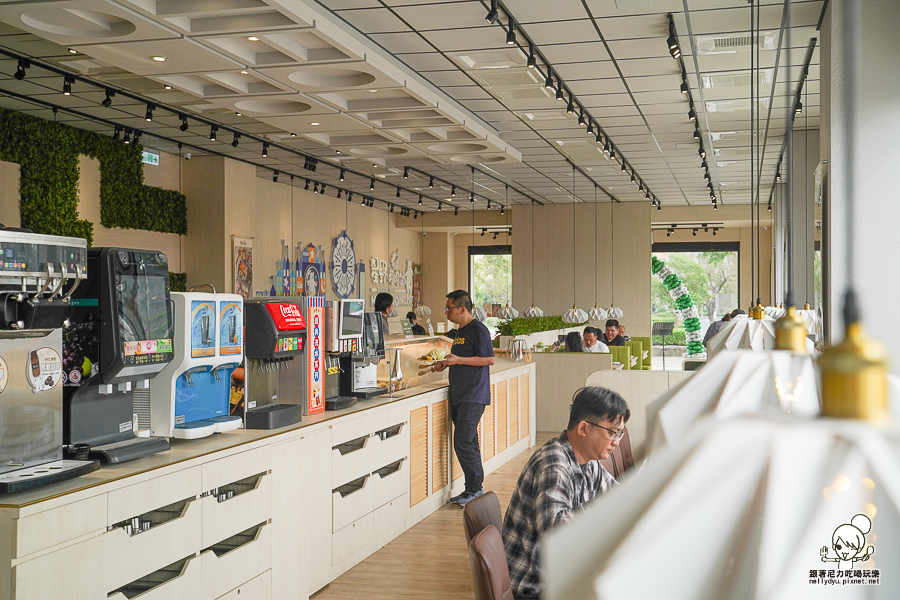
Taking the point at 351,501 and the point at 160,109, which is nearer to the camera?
the point at 351,501

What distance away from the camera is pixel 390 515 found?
580 cm

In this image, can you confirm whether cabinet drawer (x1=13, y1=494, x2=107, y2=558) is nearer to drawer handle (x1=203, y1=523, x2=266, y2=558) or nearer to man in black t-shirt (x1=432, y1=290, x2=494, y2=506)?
drawer handle (x1=203, y1=523, x2=266, y2=558)

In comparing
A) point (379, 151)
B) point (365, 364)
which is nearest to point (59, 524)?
point (365, 364)

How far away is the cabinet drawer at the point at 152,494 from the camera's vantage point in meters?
3.08

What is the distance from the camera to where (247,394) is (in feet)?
14.4

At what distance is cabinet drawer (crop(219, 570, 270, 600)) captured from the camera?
12.6 ft

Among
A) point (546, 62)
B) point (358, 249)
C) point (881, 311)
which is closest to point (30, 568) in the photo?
point (881, 311)

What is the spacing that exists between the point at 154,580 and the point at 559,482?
5.74 feet

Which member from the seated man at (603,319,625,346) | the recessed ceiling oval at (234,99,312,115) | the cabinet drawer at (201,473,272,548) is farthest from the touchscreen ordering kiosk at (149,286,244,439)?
the seated man at (603,319,625,346)

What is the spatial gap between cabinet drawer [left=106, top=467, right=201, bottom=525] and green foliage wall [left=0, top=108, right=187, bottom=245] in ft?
20.1

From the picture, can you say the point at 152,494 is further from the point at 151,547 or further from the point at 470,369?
the point at 470,369

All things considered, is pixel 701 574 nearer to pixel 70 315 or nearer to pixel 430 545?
pixel 70 315

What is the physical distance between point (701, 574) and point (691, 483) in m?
0.06

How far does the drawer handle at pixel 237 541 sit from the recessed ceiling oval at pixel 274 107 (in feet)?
13.4
